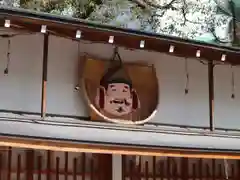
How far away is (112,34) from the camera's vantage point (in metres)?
8.16

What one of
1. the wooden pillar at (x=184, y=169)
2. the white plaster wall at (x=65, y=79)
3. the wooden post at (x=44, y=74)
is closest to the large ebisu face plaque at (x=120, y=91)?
the white plaster wall at (x=65, y=79)

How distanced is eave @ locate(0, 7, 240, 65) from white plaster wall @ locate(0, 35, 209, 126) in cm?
45

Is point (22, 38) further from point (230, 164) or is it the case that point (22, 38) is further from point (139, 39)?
point (230, 164)

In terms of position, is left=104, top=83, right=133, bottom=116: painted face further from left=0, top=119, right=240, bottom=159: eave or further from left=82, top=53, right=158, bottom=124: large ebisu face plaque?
left=0, top=119, right=240, bottom=159: eave

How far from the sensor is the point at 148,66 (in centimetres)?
929

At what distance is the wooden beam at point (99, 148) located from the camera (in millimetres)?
6750

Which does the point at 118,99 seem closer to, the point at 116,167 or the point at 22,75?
the point at 116,167

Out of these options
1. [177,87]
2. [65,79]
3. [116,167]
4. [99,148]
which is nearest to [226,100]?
[177,87]

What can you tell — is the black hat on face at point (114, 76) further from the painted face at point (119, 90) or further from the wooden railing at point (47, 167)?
the wooden railing at point (47, 167)

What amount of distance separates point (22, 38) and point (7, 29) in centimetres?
43

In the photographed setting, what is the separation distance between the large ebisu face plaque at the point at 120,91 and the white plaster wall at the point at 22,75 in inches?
30.4

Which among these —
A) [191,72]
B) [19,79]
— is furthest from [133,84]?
[19,79]

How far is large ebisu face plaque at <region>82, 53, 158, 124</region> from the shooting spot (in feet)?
28.5

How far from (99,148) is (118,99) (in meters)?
1.65
